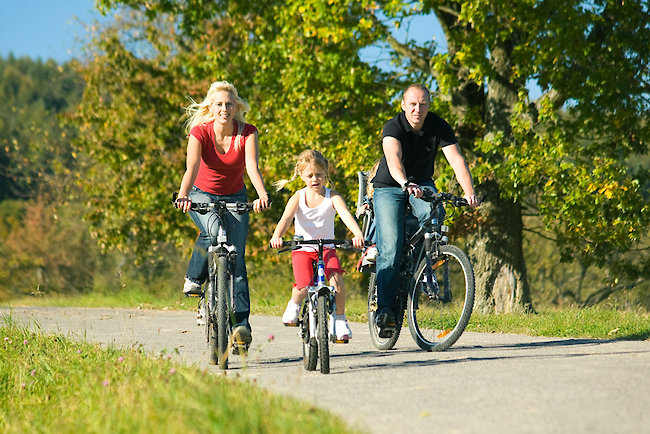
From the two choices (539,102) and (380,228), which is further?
(539,102)

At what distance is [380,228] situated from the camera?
6.79 metres

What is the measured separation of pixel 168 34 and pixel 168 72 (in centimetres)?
347

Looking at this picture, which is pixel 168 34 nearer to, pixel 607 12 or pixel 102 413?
pixel 607 12

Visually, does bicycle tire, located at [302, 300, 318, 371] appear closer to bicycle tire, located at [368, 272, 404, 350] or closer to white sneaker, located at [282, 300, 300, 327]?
white sneaker, located at [282, 300, 300, 327]

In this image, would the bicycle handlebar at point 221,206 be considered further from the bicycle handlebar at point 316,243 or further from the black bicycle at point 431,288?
the black bicycle at point 431,288

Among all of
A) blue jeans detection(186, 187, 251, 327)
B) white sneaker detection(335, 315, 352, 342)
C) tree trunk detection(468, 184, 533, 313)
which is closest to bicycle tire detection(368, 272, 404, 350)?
white sneaker detection(335, 315, 352, 342)

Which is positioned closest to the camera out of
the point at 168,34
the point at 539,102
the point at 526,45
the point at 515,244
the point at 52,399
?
the point at 52,399

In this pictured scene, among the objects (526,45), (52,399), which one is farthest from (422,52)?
(52,399)

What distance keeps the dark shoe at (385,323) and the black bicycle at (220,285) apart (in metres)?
1.07

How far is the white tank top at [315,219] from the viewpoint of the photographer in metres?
6.72

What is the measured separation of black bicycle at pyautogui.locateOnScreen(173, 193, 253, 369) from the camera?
6031 mm

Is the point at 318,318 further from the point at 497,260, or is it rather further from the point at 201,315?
the point at 497,260

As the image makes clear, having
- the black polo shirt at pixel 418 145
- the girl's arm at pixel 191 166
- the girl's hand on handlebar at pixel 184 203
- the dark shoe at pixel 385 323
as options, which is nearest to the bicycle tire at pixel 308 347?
the dark shoe at pixel 385 323

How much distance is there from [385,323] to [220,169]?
5.73 feet
